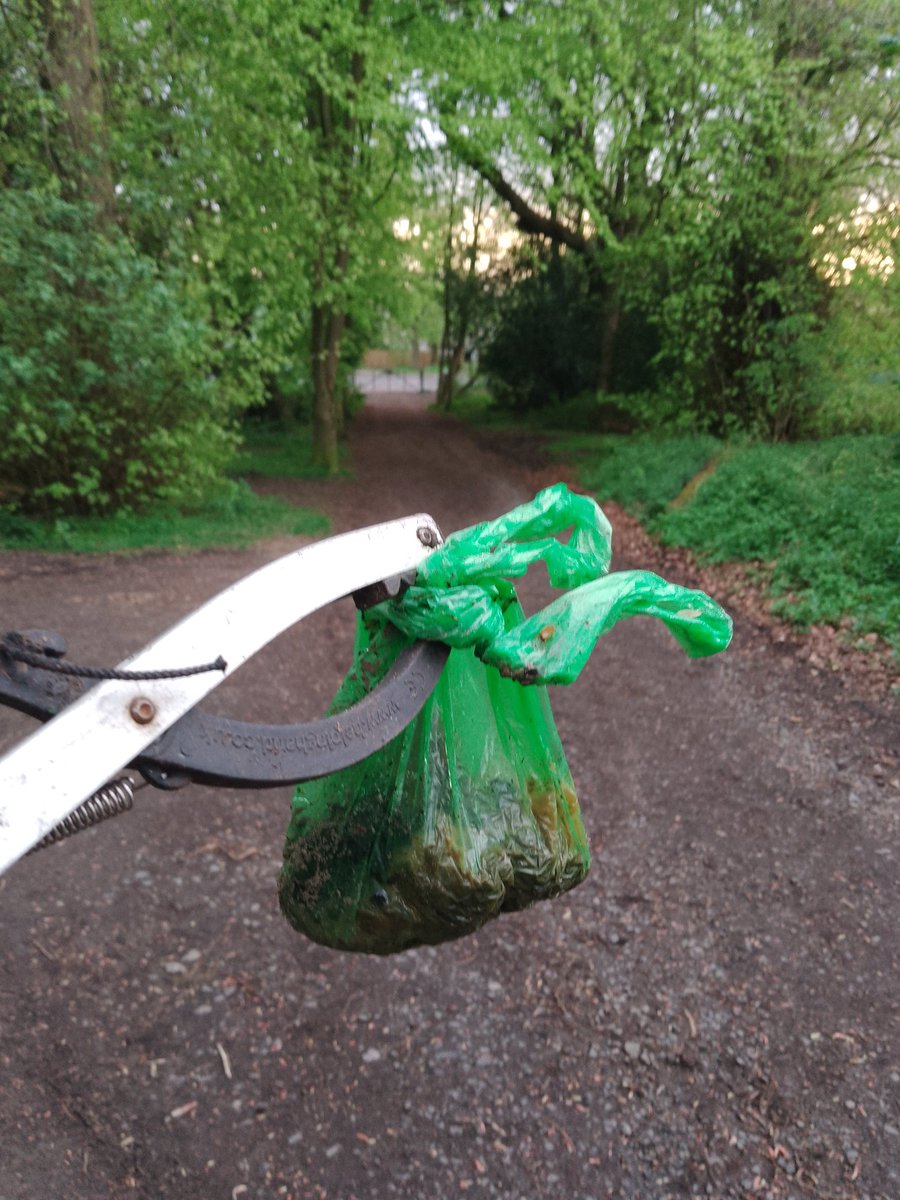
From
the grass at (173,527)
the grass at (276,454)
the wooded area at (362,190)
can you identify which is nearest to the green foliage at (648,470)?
the wooded area at (362,190)

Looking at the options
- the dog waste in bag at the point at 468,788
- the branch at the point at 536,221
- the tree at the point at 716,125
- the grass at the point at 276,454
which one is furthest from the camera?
the branch at the point at 536,221

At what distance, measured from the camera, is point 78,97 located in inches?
291

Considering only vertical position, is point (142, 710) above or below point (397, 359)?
above

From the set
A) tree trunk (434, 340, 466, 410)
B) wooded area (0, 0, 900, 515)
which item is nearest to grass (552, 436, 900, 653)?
wooded area (0, 0, 900, 515)

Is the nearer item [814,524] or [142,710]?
[142,710]

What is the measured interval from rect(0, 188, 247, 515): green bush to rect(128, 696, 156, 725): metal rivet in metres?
6.76

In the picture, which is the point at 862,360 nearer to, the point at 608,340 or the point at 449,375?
the point at 608,340

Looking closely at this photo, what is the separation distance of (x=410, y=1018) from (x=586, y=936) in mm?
784

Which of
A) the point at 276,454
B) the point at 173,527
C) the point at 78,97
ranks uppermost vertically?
the point at 78,97

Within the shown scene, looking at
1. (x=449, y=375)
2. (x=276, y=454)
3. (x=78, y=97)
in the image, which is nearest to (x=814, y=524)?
(x=78, y=97)

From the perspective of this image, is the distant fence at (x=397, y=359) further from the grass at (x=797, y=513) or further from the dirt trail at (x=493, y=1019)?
the dirt trail at (x=493, y=1019)

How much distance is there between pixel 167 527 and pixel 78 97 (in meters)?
3.88

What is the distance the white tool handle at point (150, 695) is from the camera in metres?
1.03

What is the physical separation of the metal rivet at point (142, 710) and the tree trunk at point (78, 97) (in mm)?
7713
